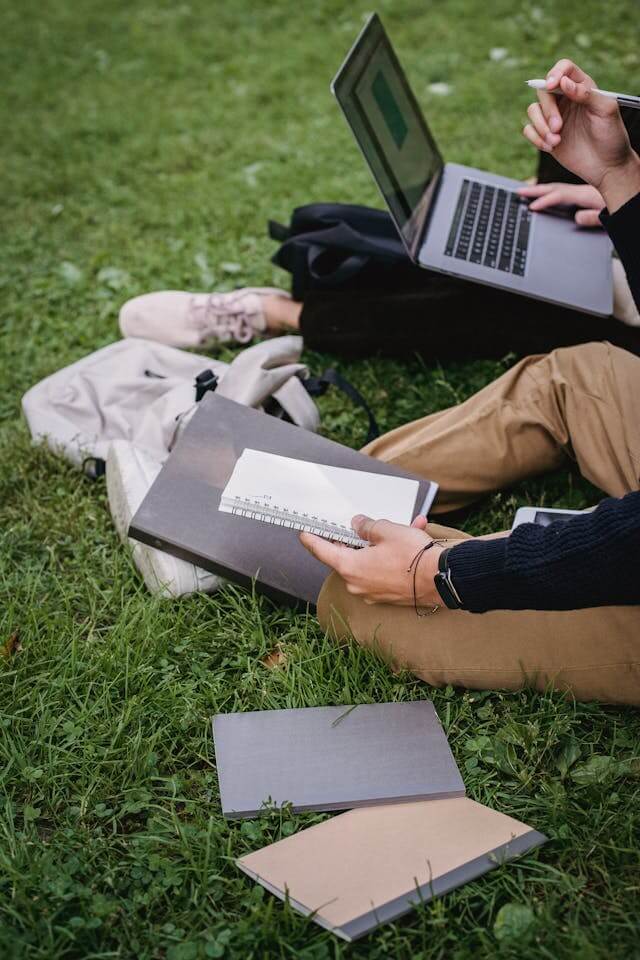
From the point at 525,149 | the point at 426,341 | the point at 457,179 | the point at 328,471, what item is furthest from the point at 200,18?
the point at 328,471

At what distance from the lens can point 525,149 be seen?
4.68 meters

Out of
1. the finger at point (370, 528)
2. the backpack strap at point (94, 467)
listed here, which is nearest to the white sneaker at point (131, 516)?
the backpack strap at point (94, 467)

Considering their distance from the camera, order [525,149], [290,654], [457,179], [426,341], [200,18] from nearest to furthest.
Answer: [290,654]
[426,341]
[457,179]
[525,149]
[200,18]

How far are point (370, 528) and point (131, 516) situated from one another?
30.3 inches

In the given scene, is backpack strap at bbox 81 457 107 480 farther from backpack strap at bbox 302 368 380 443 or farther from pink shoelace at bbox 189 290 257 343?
pink shoelace at bbox 189 290 257 343

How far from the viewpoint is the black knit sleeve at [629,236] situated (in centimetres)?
209

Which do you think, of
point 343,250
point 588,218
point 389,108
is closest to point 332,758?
point 343,250

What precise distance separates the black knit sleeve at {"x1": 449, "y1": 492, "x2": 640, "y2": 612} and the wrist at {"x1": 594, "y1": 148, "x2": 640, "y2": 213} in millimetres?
779

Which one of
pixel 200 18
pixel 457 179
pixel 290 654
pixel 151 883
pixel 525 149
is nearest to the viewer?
pixel 151 883

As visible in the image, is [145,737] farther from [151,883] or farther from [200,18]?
[200,18]

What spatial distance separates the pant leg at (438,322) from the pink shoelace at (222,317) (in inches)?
11.3

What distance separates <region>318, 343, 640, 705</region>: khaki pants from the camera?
203 cm

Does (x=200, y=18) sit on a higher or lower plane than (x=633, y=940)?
higher

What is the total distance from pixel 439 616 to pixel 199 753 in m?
0.63
